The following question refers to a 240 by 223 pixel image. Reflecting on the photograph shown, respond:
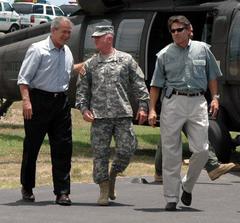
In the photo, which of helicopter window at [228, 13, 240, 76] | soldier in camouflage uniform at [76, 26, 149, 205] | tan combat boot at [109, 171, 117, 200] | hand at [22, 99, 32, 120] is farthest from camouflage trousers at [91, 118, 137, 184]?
helicopter window at [228, 13, 240, 76]

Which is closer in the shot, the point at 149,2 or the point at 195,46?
the point at 195,46

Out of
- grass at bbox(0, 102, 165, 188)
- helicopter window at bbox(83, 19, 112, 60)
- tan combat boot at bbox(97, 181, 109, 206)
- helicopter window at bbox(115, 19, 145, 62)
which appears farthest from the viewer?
helicopter window at bbox(83, 19, 112, 60)

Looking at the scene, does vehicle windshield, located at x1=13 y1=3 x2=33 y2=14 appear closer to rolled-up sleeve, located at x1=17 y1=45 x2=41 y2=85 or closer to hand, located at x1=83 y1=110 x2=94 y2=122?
rolled-up sleeve, located at x1=17 y1=45 x2=41 y2=85

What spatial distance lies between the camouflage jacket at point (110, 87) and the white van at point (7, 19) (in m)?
41.9

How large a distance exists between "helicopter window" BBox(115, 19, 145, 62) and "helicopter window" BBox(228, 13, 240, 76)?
68.7 inches

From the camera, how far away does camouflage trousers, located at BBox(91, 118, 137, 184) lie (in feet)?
29.2

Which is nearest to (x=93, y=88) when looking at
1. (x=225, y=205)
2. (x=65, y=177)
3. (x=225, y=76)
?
(x=65, y=177)

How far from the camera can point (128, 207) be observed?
8867mm

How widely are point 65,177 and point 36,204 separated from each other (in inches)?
15.7

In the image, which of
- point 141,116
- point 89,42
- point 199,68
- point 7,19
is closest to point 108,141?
point 141,116

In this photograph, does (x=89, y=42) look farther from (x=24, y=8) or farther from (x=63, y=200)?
(x=24, y=8)

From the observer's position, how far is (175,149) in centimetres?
862

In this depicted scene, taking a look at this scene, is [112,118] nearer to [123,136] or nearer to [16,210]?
[123,136]

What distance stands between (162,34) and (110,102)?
592 cm
